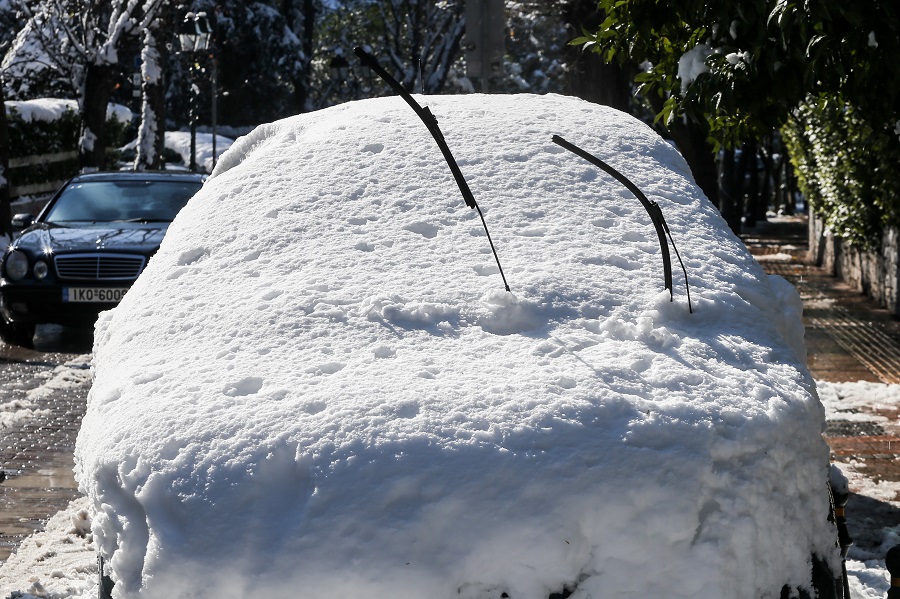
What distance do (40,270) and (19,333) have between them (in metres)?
0.86

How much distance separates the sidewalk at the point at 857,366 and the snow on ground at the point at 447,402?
→ 297 cm

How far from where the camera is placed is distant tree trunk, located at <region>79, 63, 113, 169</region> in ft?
72.8

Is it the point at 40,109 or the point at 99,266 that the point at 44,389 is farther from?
the point at 40,109

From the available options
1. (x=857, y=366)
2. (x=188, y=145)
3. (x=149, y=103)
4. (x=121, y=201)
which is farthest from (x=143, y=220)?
(x=188, y=145)

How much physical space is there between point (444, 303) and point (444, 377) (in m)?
0.35

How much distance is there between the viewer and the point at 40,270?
10.7 metres

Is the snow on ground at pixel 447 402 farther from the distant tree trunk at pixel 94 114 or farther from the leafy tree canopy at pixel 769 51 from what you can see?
the distant tree trunk at pixel 94 114

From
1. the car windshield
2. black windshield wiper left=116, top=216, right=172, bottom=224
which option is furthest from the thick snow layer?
black windshield wiper left=116, top=216, right=172, bottom=224

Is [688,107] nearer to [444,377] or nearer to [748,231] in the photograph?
[444,377]

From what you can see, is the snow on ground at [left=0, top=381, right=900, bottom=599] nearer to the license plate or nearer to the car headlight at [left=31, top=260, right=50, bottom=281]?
the license plate

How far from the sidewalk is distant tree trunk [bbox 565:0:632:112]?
3223 mm

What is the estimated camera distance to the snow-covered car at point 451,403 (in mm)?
2156

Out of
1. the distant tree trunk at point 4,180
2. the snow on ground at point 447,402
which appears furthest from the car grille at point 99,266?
the snow on ground at point 447,402

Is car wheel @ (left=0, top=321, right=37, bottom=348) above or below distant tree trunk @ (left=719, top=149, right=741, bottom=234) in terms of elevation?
below
